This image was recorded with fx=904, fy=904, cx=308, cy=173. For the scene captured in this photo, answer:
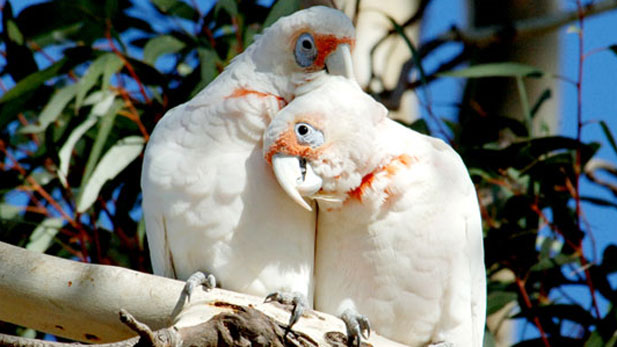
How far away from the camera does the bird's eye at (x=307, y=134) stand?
200cm

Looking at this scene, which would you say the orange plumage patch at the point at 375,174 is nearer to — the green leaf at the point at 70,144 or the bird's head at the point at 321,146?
the bird's head at the point at 321,146

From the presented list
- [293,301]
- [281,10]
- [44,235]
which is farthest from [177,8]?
[293,301]

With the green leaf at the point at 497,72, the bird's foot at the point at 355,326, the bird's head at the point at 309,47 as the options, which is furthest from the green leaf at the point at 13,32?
the bird's foot at the point at 355,326

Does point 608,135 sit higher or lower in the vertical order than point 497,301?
higher

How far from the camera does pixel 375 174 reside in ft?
6.77

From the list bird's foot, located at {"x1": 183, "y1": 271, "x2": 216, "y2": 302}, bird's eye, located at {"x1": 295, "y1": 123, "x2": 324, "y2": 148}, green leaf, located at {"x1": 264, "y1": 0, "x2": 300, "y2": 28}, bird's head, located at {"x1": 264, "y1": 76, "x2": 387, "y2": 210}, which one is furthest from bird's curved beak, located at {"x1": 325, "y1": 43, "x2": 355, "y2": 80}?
bird's foot, located at {"x1": 183, "y1": 271, "x2": 216, "y2": 302}

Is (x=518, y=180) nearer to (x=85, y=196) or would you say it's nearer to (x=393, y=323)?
(x=393, y=323)

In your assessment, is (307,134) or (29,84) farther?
(29,84)

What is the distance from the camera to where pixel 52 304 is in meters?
1.84

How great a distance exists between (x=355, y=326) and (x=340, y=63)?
65 cm

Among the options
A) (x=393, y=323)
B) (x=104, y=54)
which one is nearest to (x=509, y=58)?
(x=104, y=54)

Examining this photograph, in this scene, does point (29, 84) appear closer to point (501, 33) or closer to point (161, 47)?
point (161, 47)

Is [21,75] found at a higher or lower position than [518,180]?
higher

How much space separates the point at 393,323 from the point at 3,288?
86 centimetres
